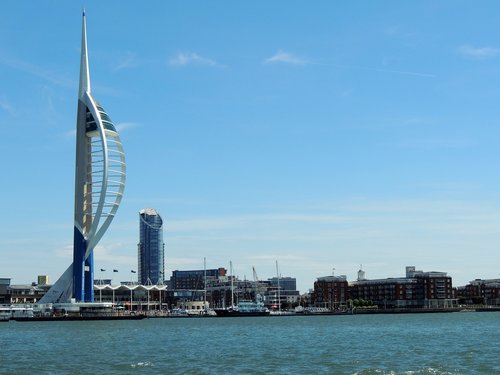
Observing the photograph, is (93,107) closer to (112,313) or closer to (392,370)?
(112,313)

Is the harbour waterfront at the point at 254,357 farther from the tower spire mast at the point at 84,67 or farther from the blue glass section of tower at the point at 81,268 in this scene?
the tower spire mast at the point at 84,67

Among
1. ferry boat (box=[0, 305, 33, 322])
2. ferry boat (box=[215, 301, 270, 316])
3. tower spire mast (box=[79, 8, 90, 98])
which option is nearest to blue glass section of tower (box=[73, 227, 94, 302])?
ferry boat (box=[0, 305, 33, 322])

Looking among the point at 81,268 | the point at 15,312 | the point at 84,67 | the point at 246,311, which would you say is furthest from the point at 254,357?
the point at 246,311

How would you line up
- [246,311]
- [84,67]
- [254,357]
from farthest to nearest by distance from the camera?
[246,311]
[84,67]
[254,357]

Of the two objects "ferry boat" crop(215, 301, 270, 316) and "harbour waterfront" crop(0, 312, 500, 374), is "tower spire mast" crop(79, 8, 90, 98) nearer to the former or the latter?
"ferry boat" crop(215, 301, 270, 316)

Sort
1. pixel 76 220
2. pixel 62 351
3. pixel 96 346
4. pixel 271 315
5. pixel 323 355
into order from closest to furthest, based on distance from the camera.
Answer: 1. pixel 323 355
2. pixel 62 351
3. pixel 96 346
4. pixel 76 220
5. pixel 271 315

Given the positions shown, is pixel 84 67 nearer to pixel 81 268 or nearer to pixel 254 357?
pixel 81 268

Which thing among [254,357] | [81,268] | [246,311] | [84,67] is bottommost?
[246,311]

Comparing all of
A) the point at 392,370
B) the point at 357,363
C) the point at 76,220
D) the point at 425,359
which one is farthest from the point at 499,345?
the point at 76,220

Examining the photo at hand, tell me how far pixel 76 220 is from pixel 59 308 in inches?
620

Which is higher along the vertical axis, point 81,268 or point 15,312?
point 81,268

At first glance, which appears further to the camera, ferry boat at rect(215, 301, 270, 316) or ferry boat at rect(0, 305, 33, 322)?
ferry boat at rect(215, 301, 270, 316)

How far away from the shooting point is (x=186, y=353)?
57.8 metres

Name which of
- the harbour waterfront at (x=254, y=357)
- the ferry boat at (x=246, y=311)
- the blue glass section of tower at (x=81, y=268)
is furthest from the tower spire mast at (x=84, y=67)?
the harbour waterfront at (x=254, y=357)
